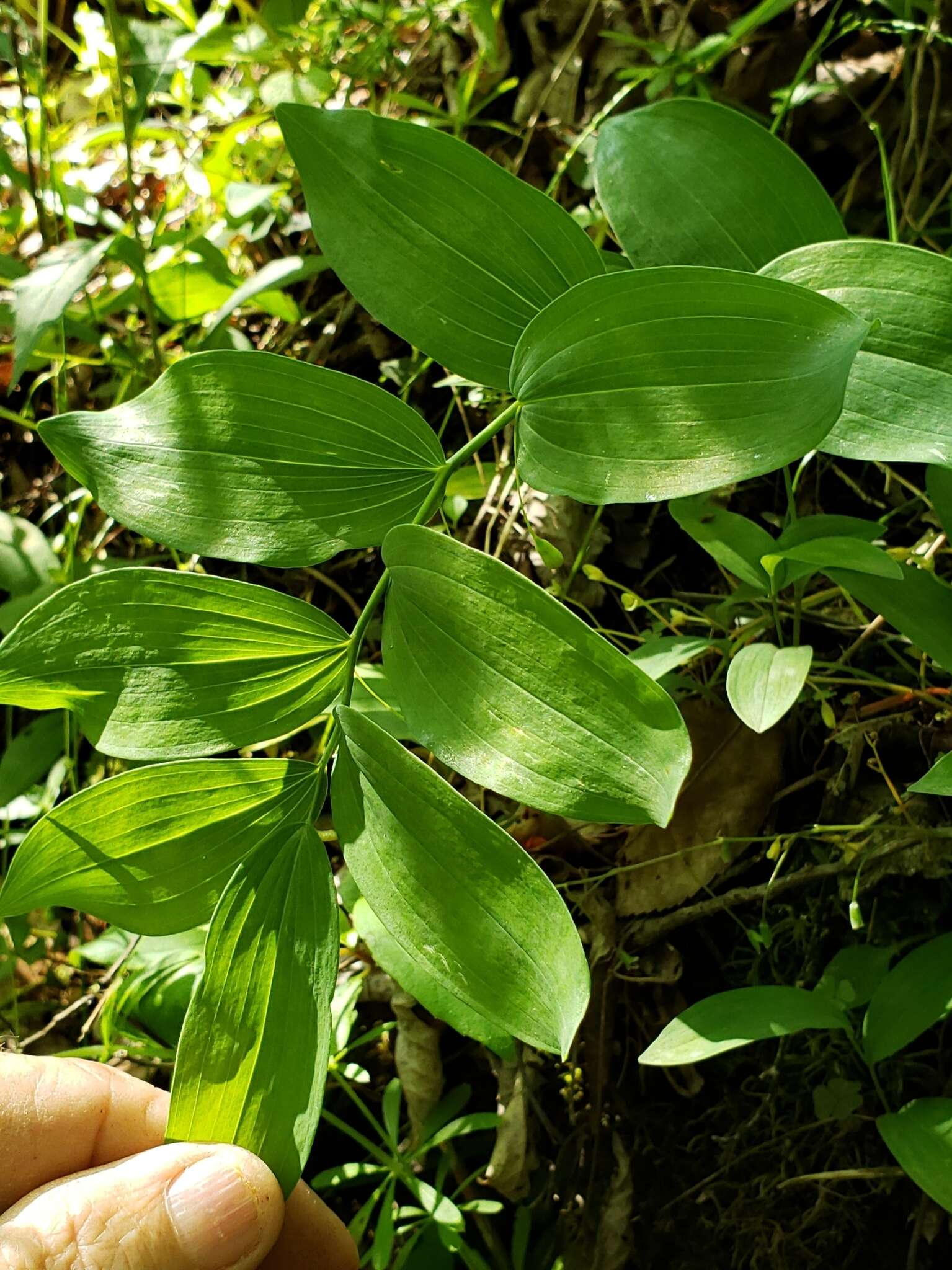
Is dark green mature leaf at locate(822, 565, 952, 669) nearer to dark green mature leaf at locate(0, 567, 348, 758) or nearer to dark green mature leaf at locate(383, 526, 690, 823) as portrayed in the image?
dark green mature leaf at locate(383, 526, 690, 823)

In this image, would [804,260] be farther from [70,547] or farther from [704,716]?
[70,547]

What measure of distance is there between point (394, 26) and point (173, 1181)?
1270mm

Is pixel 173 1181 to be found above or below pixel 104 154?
below

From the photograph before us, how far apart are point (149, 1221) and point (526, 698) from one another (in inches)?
17.4

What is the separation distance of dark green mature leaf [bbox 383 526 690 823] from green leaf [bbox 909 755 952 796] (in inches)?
6.8

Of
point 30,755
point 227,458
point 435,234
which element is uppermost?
point 435,234

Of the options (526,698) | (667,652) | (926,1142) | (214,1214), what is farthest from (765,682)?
(214,1214)

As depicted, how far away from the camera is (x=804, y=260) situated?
0.61 m

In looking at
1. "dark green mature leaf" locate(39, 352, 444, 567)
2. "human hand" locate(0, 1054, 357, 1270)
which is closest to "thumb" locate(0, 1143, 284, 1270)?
"human hand" locate(0, 1054, 357, 1270)

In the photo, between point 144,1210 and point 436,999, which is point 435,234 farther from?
point 144,1210

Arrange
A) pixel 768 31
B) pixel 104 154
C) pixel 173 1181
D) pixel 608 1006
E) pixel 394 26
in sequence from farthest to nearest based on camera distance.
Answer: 1. pixel 104 154
2. pixel 394 26
3. pixel 768 31
4. pixel 608 1006
5. pixel 173 1181

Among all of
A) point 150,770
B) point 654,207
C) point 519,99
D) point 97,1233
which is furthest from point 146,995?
point 519,99

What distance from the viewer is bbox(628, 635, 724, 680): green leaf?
0.75m

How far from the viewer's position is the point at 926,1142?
0.66 metres
